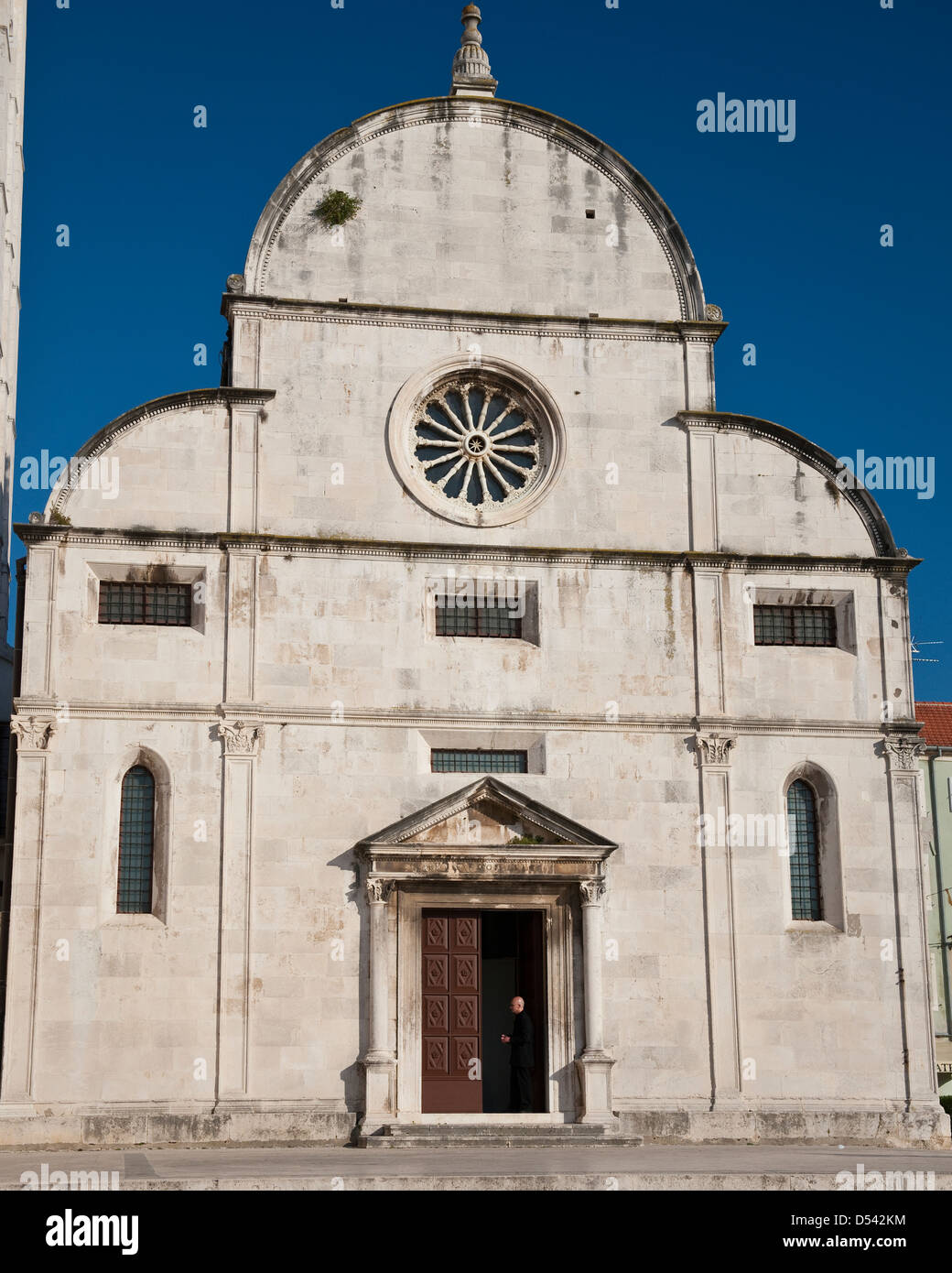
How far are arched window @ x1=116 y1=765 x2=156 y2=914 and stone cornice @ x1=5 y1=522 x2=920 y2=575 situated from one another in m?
3.56

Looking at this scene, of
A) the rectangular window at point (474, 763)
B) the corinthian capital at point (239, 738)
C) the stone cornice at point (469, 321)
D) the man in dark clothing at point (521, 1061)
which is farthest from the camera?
the stone cornice at point (469, 321)

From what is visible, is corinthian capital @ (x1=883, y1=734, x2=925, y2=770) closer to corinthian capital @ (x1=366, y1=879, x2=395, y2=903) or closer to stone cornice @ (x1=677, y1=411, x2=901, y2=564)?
stone cornice @ (x1=677, y1=411, x2=901, y2=564)

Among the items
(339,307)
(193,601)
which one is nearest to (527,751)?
(193,601)

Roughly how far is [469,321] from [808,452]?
604 cm

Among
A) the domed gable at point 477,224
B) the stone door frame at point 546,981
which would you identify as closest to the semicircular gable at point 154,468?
the domed gable at point 477,224

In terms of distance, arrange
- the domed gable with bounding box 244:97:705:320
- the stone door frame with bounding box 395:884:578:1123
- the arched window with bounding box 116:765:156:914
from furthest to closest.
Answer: the domed gable with bounding box 244:97:705:320, the arched window with bounding box 116:765:156:914, the stone door frame with bounding box 395:884:578:1123

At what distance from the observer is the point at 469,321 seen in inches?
1072

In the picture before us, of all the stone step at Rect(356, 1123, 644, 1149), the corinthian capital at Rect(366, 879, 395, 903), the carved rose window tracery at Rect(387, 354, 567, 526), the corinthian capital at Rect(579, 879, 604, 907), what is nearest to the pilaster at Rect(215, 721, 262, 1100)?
the corinthian capital at Rect(366, 879, 395, 903)

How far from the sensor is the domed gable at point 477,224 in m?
27.2

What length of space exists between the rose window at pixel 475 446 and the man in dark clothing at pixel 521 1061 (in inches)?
318

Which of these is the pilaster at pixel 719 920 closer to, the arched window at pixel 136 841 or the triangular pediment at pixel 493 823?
the triangular pediment at pixel 493 823

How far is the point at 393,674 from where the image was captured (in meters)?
25.7

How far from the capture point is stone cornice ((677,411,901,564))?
2738cm
